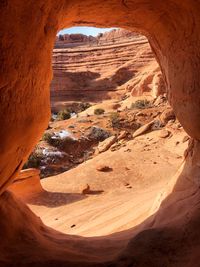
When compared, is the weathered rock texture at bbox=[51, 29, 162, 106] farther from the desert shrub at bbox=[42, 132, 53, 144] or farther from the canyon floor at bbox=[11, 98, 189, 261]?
the canyon floor at bbox=[11, 98, 189, 261]

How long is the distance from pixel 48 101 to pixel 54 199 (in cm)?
626

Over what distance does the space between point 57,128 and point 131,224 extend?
554 inches

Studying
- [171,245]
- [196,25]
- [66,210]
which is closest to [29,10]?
[196,25]

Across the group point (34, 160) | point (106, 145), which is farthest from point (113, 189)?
point (34, 160)

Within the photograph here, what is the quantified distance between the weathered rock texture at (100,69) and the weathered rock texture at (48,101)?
26.7 metres

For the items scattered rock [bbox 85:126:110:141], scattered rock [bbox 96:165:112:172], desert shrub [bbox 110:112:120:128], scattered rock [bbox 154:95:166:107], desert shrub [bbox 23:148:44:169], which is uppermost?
scattered rock [bbox 154:95:166:107]

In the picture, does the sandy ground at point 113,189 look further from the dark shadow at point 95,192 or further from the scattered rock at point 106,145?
the scattered rock at point 106,145

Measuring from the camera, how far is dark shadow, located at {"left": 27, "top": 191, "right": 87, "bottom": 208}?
848 centimetres

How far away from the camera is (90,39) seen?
5053 cm

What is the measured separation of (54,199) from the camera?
347 inches

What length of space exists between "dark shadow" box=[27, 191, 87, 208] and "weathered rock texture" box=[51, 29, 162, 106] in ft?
75.2

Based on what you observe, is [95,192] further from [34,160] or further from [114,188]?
[34,160]

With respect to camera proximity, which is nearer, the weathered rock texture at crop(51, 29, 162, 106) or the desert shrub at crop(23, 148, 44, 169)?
the desert shrub at crop(23, 148, 44, 169)

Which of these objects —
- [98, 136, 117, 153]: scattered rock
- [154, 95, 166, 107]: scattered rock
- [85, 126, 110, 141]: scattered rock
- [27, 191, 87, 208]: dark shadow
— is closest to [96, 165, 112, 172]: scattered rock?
[27, 191, 87, 208]: dark shadow
